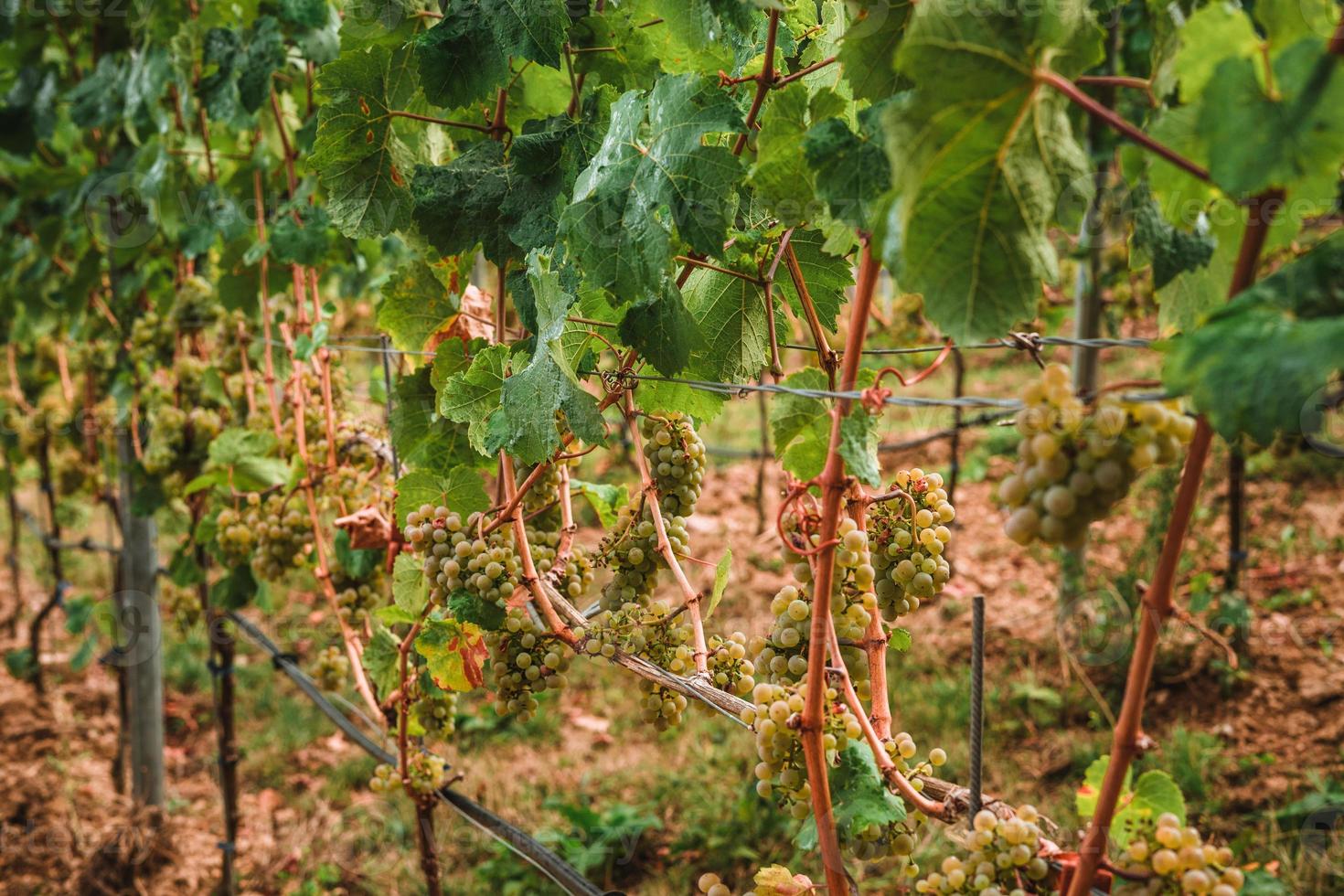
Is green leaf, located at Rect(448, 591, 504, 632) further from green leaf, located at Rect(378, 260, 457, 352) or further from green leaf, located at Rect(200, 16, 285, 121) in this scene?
green leaf, located at Rect(200, 16, 285, 121)

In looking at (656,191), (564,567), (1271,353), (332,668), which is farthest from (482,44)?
(332,668)

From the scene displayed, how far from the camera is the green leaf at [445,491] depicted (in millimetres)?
1568

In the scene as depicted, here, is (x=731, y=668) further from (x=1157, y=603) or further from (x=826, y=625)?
(x=1157, y=603)

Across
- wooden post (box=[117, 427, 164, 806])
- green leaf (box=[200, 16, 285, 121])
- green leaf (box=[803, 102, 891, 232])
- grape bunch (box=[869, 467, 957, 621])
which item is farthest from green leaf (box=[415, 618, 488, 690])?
wooden post (box=[117, 427, 164, 806])

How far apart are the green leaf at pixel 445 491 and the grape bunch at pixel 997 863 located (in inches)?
36.5

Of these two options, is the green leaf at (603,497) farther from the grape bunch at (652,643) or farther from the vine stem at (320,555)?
the vine stem at (320,555)

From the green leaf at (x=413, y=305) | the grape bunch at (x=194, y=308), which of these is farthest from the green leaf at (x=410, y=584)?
the grape bunch at (x=194, y=308)

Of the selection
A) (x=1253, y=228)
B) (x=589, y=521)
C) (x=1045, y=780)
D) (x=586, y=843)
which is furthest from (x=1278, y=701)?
(x=1253, y=228)

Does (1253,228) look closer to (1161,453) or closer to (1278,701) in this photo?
(1161,453)

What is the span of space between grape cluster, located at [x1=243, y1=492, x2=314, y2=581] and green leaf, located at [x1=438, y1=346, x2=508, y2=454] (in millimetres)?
1030

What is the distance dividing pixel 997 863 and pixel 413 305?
135 centimetres

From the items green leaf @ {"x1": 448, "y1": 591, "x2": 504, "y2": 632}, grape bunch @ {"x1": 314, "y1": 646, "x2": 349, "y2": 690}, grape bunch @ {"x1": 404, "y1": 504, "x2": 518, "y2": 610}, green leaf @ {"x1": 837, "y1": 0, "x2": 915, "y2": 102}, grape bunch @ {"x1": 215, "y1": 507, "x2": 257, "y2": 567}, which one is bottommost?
grape bunch @ {"x1": 314, "y1": 646, "x2": 349, "y2": 690}

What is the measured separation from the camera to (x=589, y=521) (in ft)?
15.5

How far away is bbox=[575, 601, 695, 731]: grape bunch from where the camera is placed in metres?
1.30
